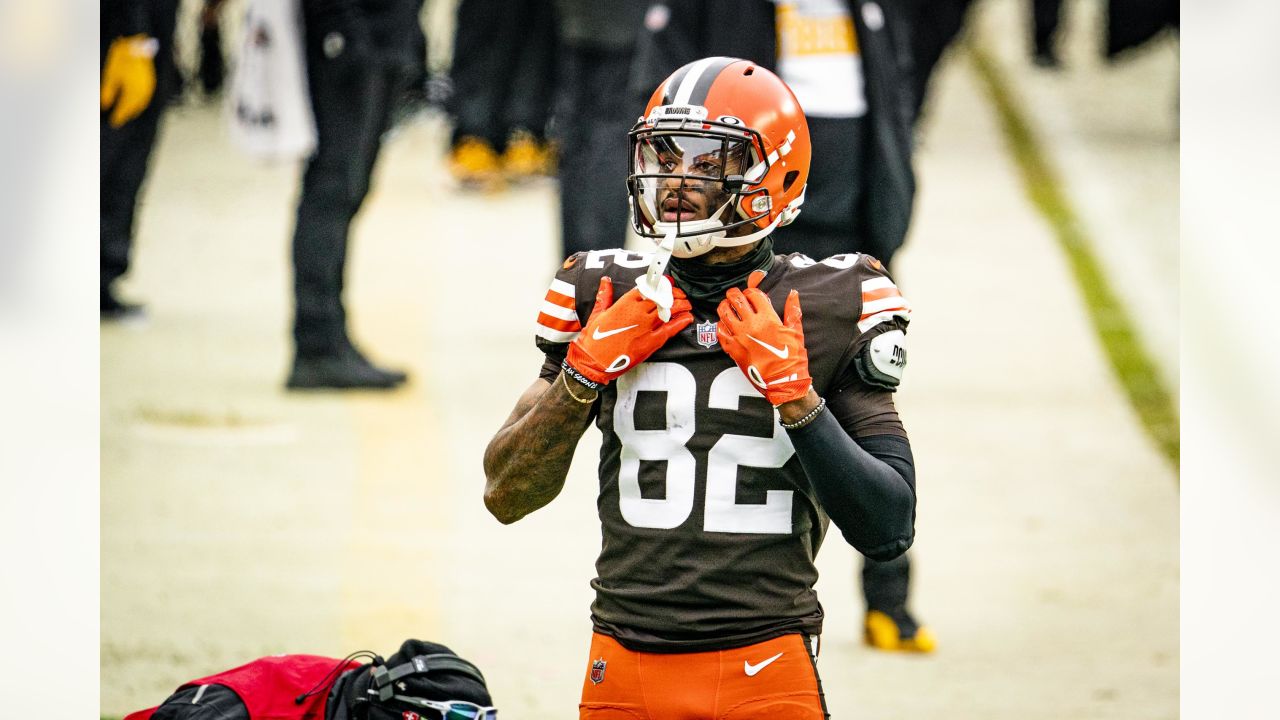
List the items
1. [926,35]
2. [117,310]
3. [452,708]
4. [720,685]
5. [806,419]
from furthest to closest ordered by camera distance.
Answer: [926,35]
[117,310]
[452,708]
[720,685]
[806,419]

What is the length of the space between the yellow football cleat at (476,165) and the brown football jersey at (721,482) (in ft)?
27.5

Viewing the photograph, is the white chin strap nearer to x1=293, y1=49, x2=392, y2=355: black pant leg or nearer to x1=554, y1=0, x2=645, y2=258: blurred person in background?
x1=554, y1=0, x2=645, y2=258: blurred person in background

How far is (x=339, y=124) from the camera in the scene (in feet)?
24.4

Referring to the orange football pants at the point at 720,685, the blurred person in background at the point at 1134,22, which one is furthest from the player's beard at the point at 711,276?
the blurred person in background at the point at 1134,22

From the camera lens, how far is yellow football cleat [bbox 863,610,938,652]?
17.6ft

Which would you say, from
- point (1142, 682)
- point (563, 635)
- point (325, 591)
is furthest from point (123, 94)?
point (1142, 682)

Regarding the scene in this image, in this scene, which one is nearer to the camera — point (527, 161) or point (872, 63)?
point (872, 63)

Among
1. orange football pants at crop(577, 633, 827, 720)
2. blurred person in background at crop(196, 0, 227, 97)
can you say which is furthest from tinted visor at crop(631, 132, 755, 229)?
blurred person in background at crop(196, 0, 227, 97)

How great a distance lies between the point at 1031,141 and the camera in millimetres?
12859

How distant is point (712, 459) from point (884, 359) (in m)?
0.33

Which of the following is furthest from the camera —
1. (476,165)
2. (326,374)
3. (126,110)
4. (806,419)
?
(476,165)

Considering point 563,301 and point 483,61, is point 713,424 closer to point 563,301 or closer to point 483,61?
point 563,301

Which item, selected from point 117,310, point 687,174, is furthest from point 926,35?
point 687,174
